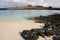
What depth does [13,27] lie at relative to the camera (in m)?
1.43

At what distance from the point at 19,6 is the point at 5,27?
0.27m

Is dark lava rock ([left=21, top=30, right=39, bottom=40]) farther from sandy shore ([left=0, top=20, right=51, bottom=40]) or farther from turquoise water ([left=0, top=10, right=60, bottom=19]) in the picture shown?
turquoise water ([left=0, top=10, right=60, bottom=19])

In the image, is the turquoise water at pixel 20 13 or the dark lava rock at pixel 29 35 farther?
the turquoise water at pixel 20 13

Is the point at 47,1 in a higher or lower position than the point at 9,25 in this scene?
higher

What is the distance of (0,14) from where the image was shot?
1478 mm

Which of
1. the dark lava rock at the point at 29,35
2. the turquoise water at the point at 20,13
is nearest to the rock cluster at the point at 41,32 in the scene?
the dark lava rock at the point at 29,35

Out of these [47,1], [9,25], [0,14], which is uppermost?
[47,1]

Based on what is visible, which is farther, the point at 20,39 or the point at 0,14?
the point at 0,14

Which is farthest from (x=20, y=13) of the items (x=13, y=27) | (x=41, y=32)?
(x=41, y=32)

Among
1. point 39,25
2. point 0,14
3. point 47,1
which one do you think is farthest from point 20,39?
point 47,1

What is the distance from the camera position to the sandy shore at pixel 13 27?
1.38m

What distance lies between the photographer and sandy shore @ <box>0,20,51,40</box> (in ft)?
4.53

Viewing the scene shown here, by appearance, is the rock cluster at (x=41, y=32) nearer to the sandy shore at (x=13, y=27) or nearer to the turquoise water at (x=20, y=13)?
the sandy shore at (x=13, y=27)

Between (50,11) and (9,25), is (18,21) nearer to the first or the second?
(9,25)
